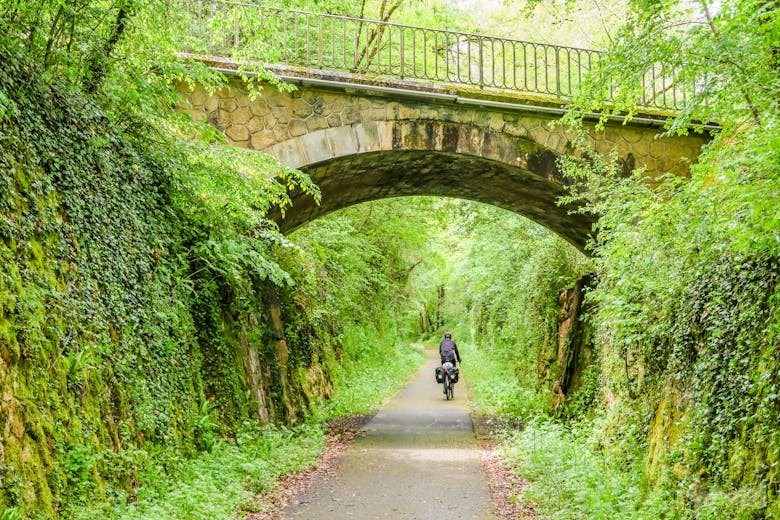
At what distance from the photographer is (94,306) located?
15.7 feet

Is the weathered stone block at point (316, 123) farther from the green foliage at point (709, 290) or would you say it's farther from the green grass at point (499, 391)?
the green grass at point (499, 391)

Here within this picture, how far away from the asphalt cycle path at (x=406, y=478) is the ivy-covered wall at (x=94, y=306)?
4.40 feet

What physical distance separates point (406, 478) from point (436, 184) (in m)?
6.16

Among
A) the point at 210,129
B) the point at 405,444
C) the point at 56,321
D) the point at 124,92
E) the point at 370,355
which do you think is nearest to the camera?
the point at 56,321

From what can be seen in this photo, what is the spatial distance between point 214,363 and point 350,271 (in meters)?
8.85

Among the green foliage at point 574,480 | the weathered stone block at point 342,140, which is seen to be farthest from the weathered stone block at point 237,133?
the green foliage at point 574,480

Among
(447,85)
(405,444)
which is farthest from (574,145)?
(405,444)

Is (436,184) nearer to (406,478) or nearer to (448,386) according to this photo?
(448,386)

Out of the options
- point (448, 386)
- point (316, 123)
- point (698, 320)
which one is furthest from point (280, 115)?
point (448, 386)

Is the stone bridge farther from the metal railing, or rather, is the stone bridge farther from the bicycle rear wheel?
the bicycle rear wheel

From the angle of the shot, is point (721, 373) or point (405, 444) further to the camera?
point (405, 444)

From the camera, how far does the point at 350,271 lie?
16.1 meters

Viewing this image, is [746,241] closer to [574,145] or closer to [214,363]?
[214,363]

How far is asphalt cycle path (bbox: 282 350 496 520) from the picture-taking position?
18.6 feet
